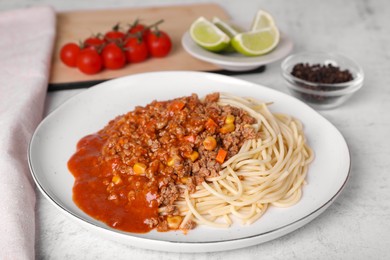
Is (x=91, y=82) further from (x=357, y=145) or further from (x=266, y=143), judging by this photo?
(x=357, y=145)

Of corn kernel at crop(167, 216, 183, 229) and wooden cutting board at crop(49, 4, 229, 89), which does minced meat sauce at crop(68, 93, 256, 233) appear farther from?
wooden cutting board at crop(49, 4, 229, 89)

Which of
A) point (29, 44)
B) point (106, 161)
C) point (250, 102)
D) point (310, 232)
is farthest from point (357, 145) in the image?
point (29, 44)

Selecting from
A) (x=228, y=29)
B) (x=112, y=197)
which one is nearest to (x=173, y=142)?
(x=112, y=197)

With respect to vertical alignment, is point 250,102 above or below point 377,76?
above

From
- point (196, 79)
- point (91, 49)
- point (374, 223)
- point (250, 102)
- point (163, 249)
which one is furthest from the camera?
point (91, 49)

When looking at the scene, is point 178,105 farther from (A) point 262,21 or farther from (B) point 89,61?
(A) point 262,21

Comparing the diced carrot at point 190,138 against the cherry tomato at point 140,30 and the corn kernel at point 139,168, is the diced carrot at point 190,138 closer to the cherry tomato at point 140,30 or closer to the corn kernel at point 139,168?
the corn kernel at point 139,168

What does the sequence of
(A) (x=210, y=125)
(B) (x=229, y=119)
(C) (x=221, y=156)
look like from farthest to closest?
(B) (x=229, y=119), (A) (x=210, y=125), (C) (x=221, y=156)

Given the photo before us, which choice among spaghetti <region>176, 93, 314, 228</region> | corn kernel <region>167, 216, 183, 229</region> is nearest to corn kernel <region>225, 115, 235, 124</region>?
spaghetti <region>176, 93, 314, 228</region>
